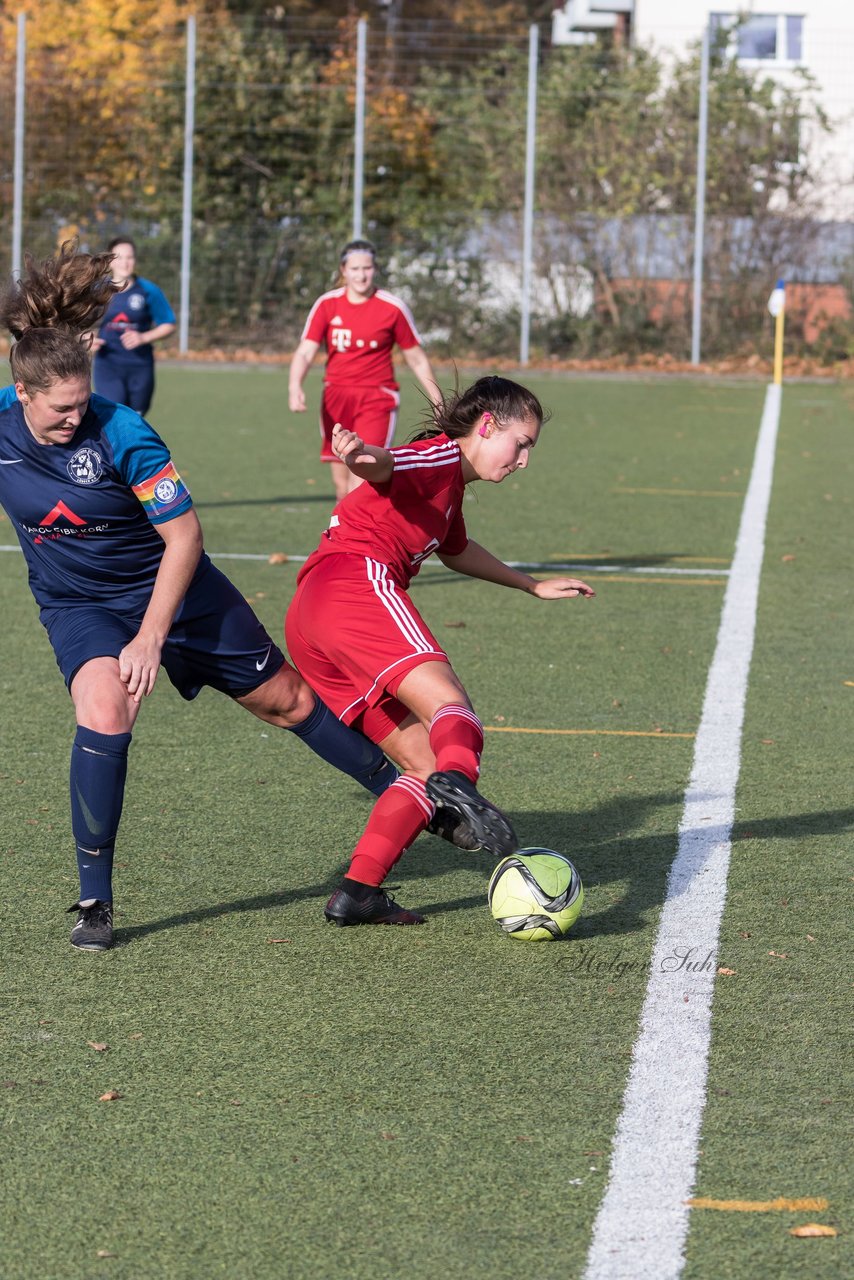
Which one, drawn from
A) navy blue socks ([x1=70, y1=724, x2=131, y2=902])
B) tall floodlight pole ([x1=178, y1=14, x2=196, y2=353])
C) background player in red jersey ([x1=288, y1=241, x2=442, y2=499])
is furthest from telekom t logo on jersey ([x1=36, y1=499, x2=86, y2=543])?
tall floodlight pole ([x1=178, y1=14, x2=196, y2=353])

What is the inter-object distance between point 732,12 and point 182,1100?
1648 inches

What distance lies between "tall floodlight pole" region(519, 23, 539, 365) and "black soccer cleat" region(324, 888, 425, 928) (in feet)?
86.1

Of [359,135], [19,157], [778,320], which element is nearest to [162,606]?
[778,320]

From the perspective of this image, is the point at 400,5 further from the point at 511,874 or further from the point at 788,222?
the point at 511,874

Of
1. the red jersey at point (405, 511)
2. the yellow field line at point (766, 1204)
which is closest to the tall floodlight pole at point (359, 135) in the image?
the red jersey at point (405, 511)

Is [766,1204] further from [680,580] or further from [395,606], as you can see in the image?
[680,580]

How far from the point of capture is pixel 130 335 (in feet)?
42.9

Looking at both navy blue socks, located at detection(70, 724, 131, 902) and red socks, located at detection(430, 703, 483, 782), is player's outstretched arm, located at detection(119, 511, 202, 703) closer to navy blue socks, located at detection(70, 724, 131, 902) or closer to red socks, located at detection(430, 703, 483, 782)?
navy blue socks, located at detection(70, 724, 131, 902)

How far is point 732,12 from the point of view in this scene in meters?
41.5

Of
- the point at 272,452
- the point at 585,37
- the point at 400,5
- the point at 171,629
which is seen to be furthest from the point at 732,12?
the point at 171,629

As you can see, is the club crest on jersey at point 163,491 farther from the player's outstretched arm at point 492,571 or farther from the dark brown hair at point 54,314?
the player's outstretched arm at point 492,571

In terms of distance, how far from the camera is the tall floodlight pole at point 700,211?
29.5 m

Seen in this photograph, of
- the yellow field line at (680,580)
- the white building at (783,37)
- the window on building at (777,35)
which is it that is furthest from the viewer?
the window on building at (777,35)

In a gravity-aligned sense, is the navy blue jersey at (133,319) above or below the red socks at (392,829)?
above
